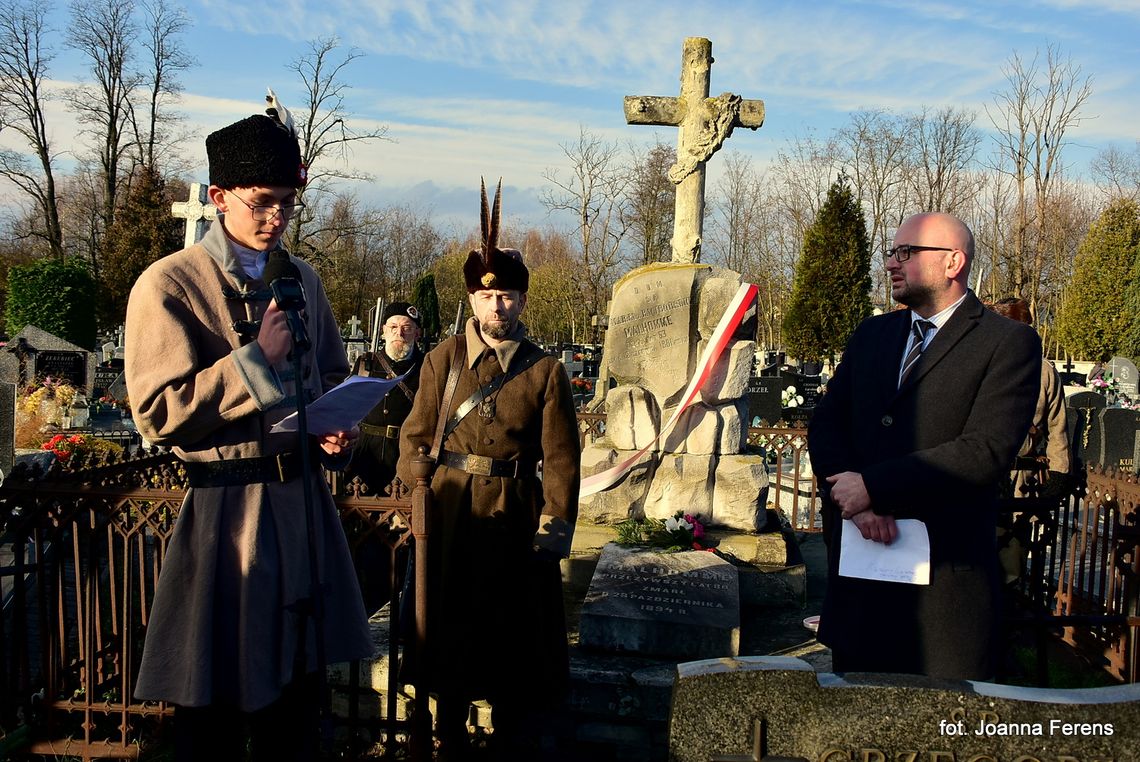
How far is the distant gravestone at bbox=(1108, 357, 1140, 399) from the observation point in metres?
19.2

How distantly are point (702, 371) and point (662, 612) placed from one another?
2.15 meters

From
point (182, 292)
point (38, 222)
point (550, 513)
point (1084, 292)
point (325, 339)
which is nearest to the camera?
point (182, 292)

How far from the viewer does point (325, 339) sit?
280 centimetres

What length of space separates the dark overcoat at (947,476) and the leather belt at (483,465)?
1.34 m

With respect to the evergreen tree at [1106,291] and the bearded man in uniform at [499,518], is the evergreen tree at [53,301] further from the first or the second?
the evergreen tree at [1106,291]

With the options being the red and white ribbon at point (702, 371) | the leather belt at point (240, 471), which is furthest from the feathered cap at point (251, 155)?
the red and white ribbon at point (702, 371)

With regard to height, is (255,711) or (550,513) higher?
(550,513)

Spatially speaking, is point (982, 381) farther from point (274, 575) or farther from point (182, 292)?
point (182, 292)

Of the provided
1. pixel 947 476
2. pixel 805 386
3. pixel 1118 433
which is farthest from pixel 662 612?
pixel 805 386

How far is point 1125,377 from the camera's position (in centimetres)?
2025

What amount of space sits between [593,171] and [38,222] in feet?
103

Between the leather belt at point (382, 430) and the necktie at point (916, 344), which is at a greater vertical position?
the necktie at point (916, 344)

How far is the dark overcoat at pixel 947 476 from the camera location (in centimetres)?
256

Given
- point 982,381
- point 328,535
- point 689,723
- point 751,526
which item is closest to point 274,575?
point 328,535
